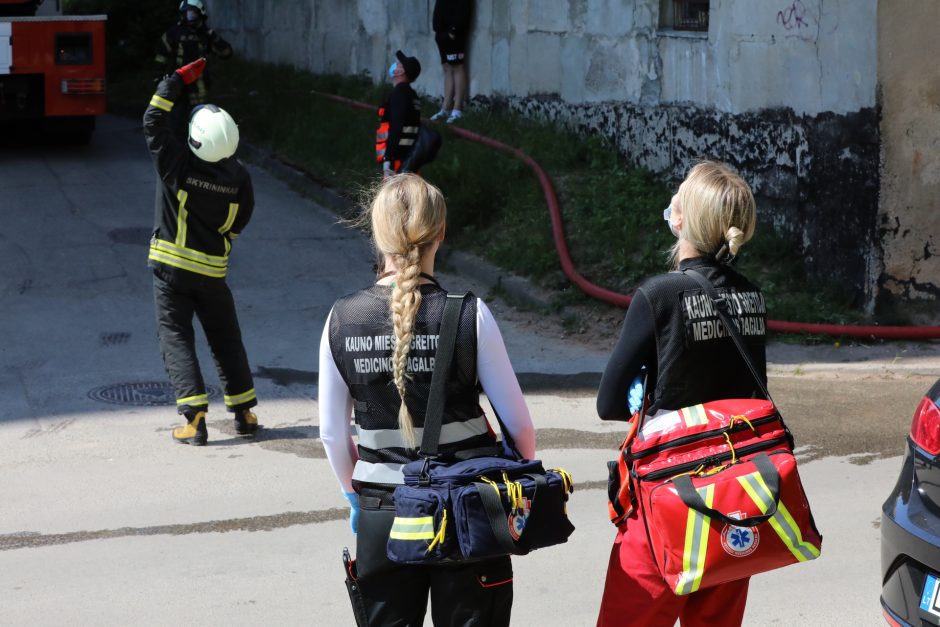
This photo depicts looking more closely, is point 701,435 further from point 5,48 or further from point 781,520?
point 5,48

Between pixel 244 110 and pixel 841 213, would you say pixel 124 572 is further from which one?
pixel 244 110

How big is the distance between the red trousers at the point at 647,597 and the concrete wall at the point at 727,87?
6608mm

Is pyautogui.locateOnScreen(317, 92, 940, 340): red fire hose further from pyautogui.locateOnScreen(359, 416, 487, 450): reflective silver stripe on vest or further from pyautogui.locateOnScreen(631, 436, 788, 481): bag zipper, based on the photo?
pyautogui.locateOnScreen(359, 416, 487, 450): reflective silver stripe on vest

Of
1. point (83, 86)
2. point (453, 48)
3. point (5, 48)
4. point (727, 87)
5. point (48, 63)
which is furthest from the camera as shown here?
point (453, 48)

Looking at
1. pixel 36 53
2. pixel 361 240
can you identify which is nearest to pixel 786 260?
pixel 361 240

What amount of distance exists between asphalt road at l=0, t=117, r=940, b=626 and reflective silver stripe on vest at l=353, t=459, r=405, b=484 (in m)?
1.59

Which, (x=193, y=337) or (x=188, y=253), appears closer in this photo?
(x=188, y=253)

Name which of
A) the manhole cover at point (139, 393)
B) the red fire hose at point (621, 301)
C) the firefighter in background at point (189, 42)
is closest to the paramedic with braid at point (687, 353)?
the manhole cover at point (139, 393)

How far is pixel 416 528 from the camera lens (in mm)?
3098

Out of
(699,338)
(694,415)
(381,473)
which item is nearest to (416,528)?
(381,473)

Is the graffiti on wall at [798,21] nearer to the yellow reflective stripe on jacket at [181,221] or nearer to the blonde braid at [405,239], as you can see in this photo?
the yellow reflective stripe on jacket at [181,221]

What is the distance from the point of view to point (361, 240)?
40.5ft

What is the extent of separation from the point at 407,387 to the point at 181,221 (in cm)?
389

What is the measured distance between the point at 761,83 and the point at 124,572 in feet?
23.8
